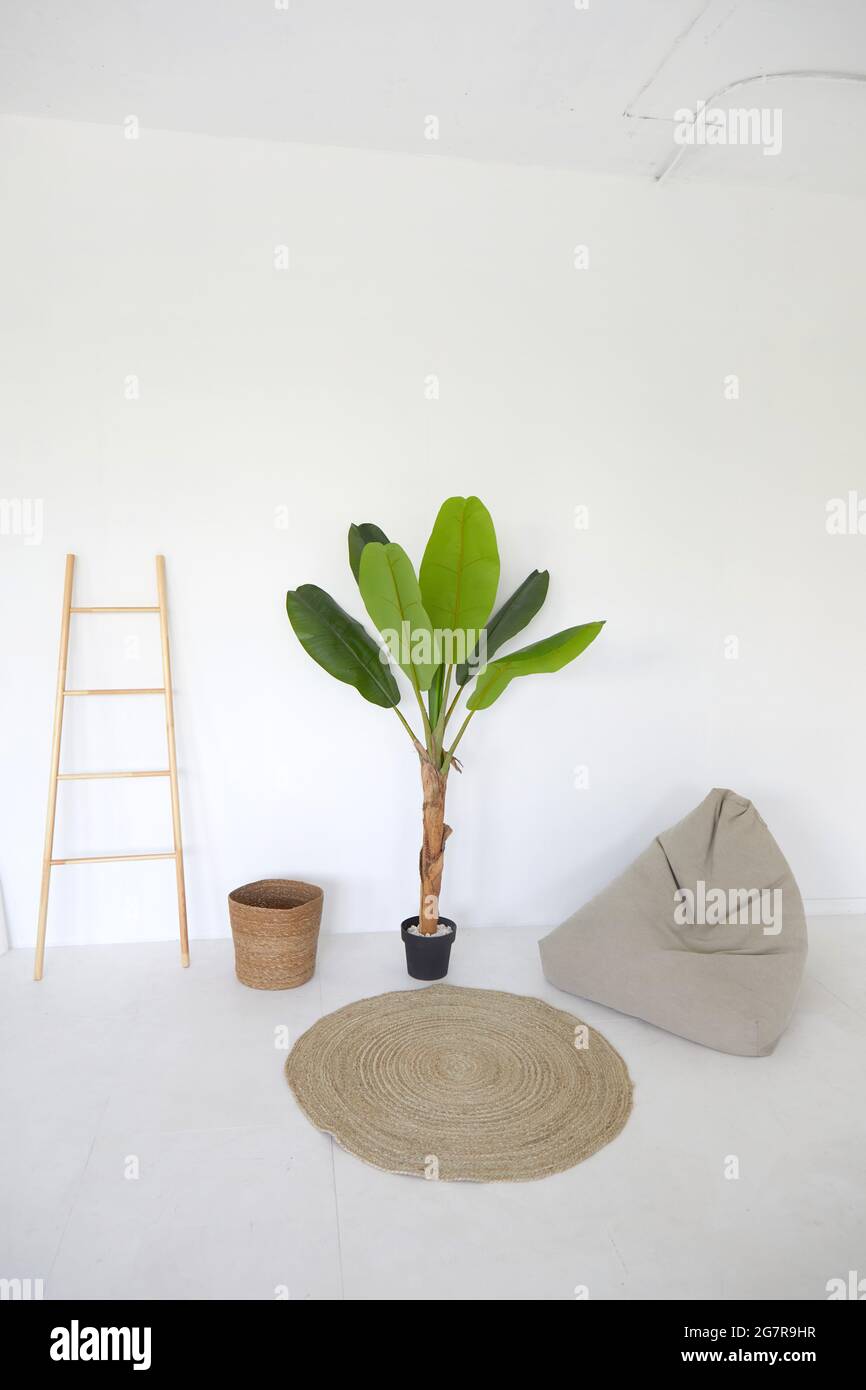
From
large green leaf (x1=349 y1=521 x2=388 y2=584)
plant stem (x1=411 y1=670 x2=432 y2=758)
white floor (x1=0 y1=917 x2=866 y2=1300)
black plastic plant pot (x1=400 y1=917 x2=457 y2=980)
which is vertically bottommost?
white floor (x1=0 y1=917 x2=866 y2=1300)

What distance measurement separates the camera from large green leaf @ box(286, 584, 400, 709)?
2629 mm

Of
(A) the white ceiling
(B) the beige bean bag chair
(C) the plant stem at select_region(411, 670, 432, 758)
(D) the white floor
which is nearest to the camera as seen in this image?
(D) the white floor

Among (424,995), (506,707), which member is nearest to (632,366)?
(506,707)

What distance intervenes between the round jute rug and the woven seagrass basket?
230 mm

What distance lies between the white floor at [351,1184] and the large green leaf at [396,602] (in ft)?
3.43

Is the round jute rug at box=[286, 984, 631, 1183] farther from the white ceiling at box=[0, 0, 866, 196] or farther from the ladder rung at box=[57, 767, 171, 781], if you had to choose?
the white ceiling at box=[0, 0, 866, 196]

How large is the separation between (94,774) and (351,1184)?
58.7 inches

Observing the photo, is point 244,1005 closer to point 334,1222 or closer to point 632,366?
point 334,1222

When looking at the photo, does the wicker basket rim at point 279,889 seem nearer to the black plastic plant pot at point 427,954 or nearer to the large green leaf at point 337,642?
the black plastic plant pot at point 427,954

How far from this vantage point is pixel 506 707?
3102 mm

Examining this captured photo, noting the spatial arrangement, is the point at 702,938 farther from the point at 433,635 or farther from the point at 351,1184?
the point at 351,1184

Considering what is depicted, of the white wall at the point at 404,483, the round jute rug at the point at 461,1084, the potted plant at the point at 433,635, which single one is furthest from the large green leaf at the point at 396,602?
the round jute rug at the point at 461,1084

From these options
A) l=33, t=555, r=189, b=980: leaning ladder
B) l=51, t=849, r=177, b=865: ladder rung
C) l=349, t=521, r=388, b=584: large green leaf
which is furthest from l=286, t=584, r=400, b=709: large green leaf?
l=51, t=849, r=177, b=865: ladder rung
